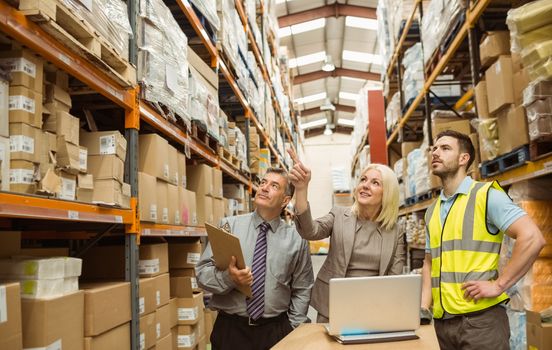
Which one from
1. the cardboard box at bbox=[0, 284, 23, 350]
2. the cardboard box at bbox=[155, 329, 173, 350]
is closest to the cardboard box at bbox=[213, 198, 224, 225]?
the cardboard box at bbox=[155, 329, 173, 350]

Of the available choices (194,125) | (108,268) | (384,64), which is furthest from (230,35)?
(384,64)

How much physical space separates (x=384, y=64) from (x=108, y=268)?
7.45 metres

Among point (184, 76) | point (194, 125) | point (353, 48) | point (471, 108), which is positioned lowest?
point (194, 125)

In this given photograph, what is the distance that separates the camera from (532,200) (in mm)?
3350

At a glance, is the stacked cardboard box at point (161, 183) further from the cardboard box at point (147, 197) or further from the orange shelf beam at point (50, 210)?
the orange shelf beam at point (50, 210)

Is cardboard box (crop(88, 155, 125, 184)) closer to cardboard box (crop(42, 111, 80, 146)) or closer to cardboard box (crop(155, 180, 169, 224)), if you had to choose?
cardboard box (crop(42, 111, 80, 146))

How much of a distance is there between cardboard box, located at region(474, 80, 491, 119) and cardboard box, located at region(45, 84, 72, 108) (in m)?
3.20

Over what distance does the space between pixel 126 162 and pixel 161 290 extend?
1.01 m

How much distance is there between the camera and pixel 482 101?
13.2 ft

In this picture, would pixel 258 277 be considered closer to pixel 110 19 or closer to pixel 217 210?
pixel 110 19

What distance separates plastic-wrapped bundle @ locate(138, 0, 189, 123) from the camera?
3.03 meters

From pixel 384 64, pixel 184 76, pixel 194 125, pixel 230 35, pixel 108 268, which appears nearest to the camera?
pixel 108 268

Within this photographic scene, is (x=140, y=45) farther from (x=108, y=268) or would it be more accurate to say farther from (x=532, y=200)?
(x=532, y=200)

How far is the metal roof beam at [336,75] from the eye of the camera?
60.4 feet
